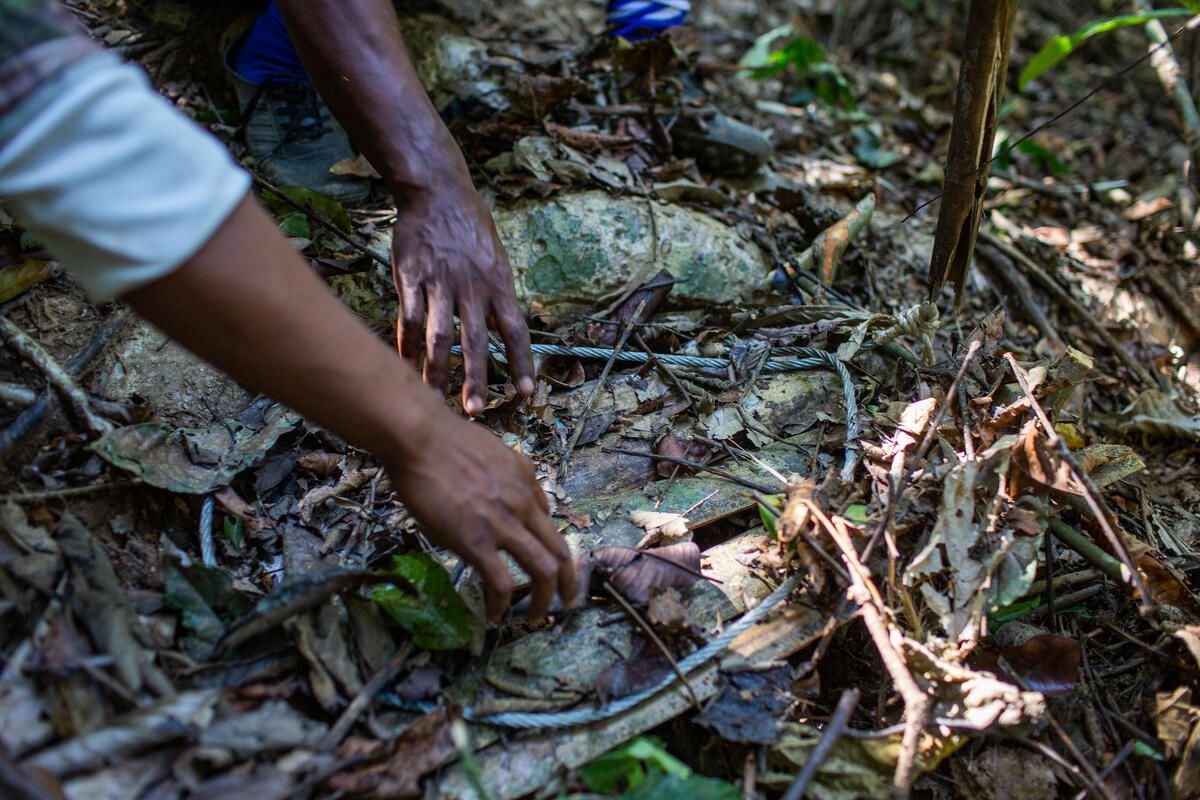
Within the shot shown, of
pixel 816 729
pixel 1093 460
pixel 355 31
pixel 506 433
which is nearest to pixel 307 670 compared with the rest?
pixel 506 433

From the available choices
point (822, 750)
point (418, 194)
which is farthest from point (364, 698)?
point (418, 194)

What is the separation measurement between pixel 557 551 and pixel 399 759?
452 millimetres

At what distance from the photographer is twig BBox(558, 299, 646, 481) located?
6.79 ft

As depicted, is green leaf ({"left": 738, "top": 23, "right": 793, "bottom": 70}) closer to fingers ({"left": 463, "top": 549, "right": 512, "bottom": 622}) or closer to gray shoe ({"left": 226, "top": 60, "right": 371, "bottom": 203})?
gray shoe ({"left": 226, "top": 60, "right": 371, "bottom": 203})

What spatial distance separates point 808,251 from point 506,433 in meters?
1.33

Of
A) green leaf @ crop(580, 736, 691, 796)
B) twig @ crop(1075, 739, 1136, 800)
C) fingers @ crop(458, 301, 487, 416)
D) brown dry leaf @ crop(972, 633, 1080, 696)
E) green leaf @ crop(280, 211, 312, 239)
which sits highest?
green leaf @ crop(280, 211, 312, 239)

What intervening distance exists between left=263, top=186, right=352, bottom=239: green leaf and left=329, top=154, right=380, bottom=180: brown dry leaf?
18cm

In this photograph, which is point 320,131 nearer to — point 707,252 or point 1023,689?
point 707,252

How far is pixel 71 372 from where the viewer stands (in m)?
1.86

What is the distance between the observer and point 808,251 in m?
2.75

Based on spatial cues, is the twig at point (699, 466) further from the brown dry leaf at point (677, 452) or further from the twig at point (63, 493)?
the twig at point (63, 493)

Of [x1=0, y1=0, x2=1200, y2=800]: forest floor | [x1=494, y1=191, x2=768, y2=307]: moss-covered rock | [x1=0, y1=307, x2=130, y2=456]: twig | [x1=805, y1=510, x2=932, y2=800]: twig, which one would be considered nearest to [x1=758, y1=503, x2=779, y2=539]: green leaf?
[x1=0, y1=0, x2=1200, y2=800]: forest floor

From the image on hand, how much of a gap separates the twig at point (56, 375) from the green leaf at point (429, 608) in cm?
79

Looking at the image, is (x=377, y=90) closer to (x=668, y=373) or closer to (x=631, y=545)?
(x=668, y=373)
